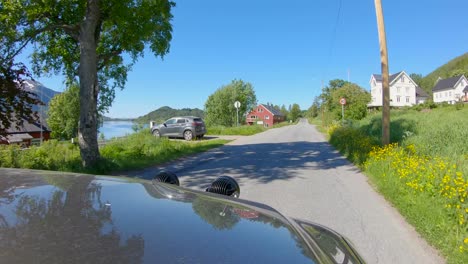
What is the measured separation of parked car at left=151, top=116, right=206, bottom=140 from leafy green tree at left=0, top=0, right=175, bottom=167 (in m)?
13.3

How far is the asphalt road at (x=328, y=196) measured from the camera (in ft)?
14.1

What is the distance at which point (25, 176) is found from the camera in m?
2.54

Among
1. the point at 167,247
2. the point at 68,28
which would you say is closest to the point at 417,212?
the point at 167,247

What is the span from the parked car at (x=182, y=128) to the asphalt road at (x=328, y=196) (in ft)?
40.4

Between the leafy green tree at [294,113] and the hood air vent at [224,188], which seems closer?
the hood air vent at [224,188]

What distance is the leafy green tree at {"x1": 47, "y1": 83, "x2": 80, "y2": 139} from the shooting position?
7362cm

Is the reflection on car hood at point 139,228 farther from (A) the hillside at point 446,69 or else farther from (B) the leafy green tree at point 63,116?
(A) the hillside at point 446,69

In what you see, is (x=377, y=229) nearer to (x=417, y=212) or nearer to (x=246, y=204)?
(x=417, y=212)

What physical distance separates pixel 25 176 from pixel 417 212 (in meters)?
5.19

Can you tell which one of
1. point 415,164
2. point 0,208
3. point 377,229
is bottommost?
point 377,229

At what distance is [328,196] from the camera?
7.12 metres

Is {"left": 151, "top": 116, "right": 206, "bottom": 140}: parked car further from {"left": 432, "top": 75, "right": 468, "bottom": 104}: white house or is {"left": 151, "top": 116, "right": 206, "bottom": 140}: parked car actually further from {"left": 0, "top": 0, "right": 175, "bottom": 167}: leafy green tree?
{"left": 432, "top": 75, "right": 468, "bottom": 104}: white house

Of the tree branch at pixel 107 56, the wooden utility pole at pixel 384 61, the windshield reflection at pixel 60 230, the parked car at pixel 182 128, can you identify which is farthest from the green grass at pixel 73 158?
the parked car at pixel 182 128

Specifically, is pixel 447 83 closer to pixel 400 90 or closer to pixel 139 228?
pixel 400 90
